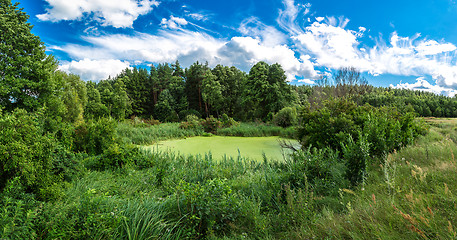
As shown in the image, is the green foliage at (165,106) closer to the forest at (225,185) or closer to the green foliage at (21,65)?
the green foliage at (21,65)

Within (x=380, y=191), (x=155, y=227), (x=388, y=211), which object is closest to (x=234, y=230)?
(x=155, y=227)

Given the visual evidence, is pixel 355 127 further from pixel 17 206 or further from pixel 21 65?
pixel 21 65

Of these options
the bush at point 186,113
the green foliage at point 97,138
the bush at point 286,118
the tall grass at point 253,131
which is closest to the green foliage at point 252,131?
the tall grass at point 253,131

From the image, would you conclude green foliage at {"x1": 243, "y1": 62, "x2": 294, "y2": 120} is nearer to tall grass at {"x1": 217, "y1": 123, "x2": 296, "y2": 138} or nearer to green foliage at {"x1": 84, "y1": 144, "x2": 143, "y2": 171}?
tall grass at {"x1": 217, "y1": 123, "x2": 296, "y2": 138}

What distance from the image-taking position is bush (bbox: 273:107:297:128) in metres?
16.9

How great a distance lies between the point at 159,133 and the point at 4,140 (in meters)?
11.7

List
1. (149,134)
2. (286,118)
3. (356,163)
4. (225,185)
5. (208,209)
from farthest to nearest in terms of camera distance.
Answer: (286,118)
(149,134)
(356,163)
(225,185)
(208,209)

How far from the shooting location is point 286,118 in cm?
1719

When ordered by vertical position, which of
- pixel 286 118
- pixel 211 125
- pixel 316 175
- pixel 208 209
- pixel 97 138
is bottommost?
pixel 208 209

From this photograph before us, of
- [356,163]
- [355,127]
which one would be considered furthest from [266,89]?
[356,163]

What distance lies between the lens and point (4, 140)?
2.57m

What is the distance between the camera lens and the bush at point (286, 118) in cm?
1687

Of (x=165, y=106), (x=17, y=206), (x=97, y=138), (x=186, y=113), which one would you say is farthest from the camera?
(x=165, y=106)

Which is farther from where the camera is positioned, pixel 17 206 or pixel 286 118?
pixel 286 118
